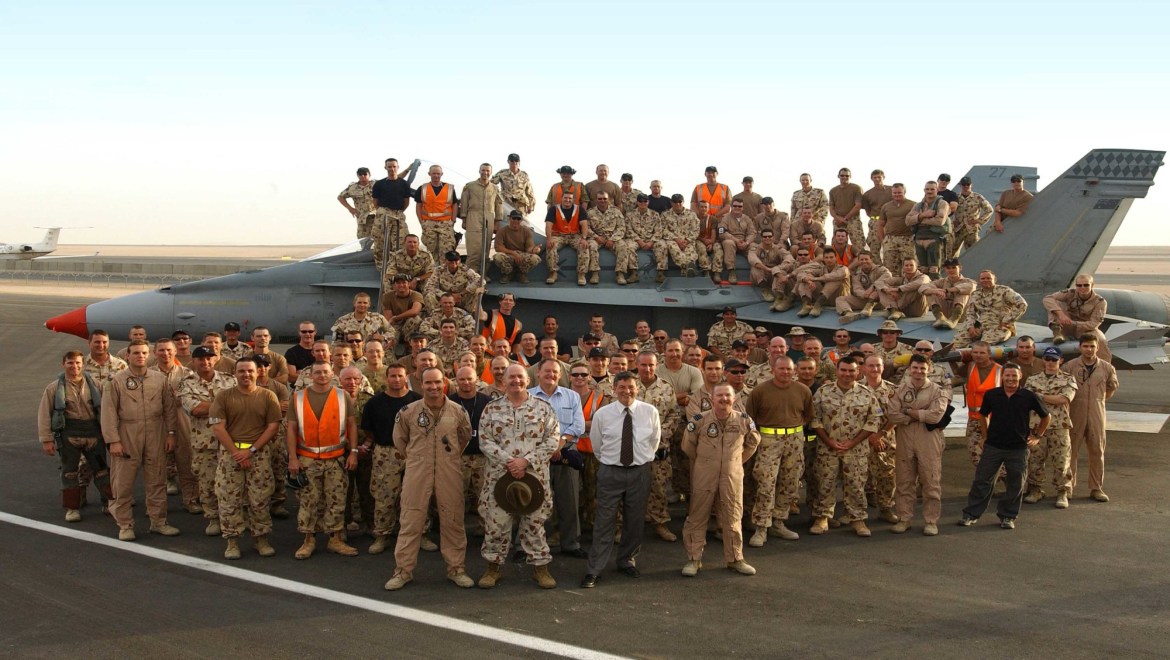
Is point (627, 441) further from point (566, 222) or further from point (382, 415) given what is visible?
point (566, 222)

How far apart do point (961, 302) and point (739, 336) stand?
280 centimetres

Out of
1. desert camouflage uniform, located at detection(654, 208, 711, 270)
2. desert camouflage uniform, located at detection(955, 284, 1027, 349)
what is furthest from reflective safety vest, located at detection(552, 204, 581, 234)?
desert camouflage uniform, located at detection(955, 284, 1027, 349)

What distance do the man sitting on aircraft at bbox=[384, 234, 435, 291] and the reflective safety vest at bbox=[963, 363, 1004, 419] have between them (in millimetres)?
6233

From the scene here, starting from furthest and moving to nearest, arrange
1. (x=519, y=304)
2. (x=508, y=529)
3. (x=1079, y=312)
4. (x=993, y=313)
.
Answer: (x=519, y=304), (x=1079, y=312), (x=993, y=313), (x=508, y=529)

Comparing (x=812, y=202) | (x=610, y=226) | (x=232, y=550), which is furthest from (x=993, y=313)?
(x=232, y=550)

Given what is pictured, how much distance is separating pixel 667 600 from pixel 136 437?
15.8 ft

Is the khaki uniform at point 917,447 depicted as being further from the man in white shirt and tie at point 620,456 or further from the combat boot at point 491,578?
the combat boot at point 491,578

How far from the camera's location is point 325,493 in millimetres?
7992

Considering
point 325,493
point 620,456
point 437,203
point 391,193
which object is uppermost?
point 391,193

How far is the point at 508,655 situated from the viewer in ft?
19.5

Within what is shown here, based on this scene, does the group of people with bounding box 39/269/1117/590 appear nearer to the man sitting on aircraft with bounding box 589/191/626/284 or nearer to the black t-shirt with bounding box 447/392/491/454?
the black t-shirt with bounding box 447/392/491/454

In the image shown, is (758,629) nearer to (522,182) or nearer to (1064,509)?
(1064,509)

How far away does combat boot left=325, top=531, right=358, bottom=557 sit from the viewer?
8.05 meters

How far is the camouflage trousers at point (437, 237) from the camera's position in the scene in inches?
500
